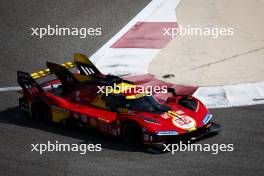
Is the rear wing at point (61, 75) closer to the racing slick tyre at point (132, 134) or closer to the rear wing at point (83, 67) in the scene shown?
the rear wing at point (83, 67)

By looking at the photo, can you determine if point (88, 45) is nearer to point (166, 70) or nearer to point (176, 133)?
point (166, 70)

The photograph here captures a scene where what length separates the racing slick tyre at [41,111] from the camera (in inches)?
613

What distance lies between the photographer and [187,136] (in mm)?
13898

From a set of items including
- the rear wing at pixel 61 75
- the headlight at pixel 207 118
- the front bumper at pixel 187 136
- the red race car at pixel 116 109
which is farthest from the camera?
the rear wing at pixel 61 75

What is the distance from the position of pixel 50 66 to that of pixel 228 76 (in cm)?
474

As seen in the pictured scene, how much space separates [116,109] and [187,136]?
166 cm

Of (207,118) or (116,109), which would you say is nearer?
(207,118)

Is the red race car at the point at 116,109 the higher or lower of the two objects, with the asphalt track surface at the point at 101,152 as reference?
higher

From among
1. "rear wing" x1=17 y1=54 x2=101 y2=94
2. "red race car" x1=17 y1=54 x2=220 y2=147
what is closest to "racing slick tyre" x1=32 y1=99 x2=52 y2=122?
"red race car" x1=17 y1=54 x2=220 y2=147

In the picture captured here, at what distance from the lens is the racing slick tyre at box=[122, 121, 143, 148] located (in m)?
13.9

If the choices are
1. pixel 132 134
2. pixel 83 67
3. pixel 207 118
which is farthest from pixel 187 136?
pixel 83 67

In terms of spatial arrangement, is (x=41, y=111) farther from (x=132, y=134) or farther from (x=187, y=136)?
(x=187, y=136)

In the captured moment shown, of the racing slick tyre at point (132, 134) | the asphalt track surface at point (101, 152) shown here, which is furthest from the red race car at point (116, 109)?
the asphalt track surface at point (101, 152)

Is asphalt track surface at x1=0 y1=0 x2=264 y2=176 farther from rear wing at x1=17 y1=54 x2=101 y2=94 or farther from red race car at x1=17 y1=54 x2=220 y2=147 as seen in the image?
rear wing at x1=17 y1=54 x2=101 y2=94
